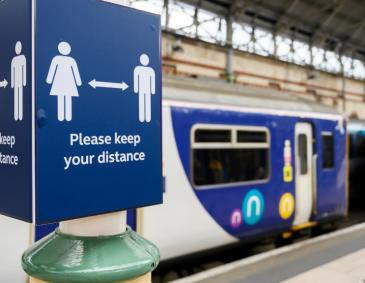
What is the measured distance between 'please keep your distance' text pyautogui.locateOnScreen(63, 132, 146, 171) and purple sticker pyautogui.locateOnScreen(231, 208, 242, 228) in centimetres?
397

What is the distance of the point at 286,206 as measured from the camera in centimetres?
616

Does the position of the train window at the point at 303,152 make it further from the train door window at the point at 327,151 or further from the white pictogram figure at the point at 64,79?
the white pictogram figure at the point at 64,79

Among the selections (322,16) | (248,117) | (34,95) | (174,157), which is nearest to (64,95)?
(34,95)

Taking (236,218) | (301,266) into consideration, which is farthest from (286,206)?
(301,266)

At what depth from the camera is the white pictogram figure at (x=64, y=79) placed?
128cm

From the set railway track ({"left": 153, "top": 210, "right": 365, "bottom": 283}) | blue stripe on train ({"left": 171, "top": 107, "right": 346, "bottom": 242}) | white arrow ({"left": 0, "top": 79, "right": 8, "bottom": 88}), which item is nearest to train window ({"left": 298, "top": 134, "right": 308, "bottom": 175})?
blue stripe on train ({"left": 171, "top": 107, "right": 346, "bottom": 242})

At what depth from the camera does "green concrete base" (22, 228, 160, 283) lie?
1.32 metres

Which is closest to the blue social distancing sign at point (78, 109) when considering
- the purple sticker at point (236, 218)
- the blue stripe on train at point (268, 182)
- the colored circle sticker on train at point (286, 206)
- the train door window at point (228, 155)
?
the blue stripe on train at point (268, 182)

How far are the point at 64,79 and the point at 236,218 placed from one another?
4.34 meters

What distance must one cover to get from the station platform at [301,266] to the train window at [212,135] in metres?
1.37

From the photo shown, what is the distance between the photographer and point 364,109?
762 inches

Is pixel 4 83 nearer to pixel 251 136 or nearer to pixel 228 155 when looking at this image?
pixel 228 155

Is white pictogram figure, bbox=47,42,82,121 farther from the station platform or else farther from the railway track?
the railway track

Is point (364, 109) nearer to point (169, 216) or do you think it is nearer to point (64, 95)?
point (169, 216)
